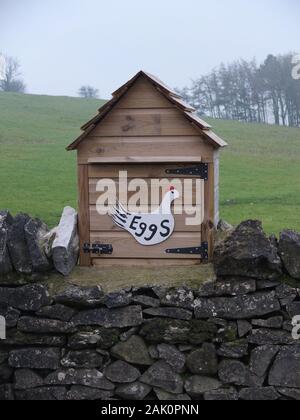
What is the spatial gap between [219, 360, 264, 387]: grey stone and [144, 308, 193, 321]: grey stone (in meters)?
0.49

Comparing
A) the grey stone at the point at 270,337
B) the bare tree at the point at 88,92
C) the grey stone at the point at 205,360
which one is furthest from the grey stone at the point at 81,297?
the bare tree at the point at 88,92

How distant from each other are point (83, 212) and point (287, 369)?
7.32 ft

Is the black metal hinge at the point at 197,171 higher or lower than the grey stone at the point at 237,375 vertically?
higher

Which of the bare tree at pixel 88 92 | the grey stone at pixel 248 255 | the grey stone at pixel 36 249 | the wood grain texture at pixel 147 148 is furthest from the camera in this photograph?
the bare tree at pixel 88 92

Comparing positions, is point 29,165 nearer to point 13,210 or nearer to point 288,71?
point 13,210

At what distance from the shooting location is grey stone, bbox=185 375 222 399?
5449 millimetres

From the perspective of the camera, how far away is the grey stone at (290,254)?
543 centimetres

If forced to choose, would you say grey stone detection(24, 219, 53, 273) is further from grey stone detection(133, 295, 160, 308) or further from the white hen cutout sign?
grey stone detection(133, 295, 160, 308)

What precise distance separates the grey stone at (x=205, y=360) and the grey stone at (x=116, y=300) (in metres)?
0.70

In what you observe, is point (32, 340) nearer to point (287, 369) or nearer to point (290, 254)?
point (287, 369)

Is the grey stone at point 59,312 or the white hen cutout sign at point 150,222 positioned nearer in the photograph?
the grey stone at point 59,312

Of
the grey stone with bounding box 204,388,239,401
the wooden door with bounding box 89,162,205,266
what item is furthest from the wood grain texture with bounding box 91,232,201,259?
the grey stone with bounding box 204,388,239,401

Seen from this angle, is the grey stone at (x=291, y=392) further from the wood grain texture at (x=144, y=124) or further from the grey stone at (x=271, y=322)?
the wood grain texture at (x=144, y=124)

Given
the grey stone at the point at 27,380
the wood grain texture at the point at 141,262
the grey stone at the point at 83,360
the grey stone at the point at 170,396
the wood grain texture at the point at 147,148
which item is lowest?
the grey stone at the point at 170,396
